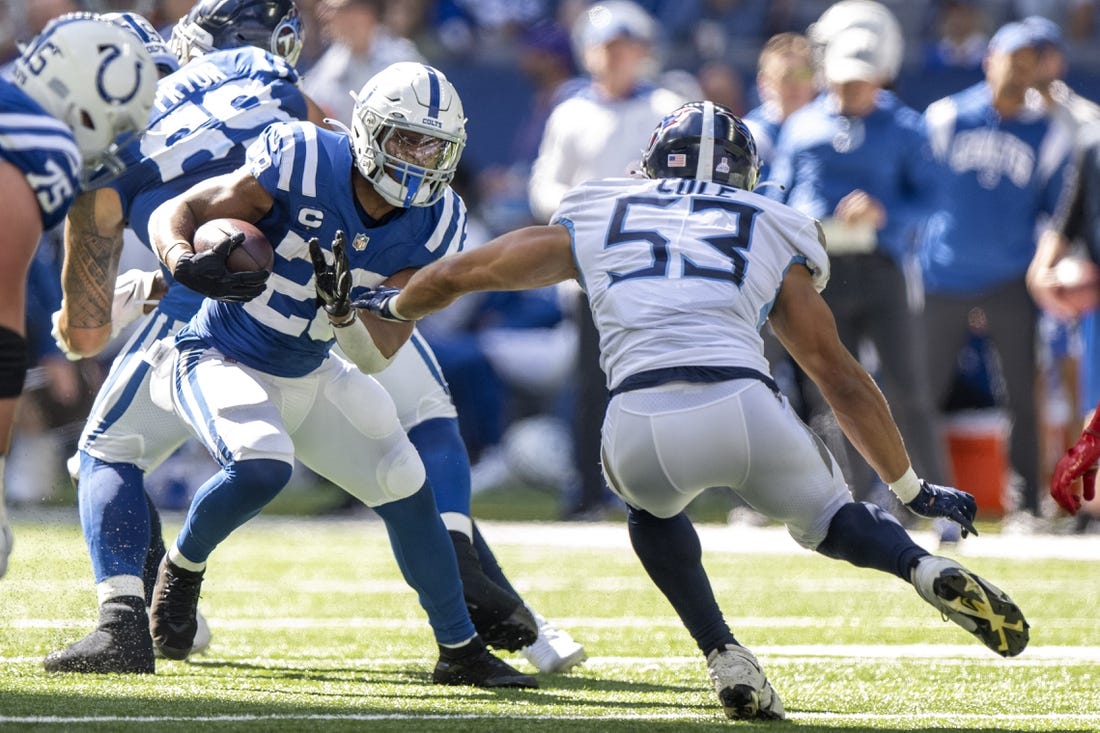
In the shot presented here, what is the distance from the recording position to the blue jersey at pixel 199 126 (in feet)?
16.2

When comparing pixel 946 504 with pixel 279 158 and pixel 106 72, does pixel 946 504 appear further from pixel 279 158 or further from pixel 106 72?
pixel 106 72

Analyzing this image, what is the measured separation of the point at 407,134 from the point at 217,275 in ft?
2.04

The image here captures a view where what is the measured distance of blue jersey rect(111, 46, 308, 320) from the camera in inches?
194

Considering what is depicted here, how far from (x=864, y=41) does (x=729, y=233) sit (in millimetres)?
4604

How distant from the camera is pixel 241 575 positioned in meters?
6.95

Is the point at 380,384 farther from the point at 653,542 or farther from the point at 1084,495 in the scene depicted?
the point at 1084,495

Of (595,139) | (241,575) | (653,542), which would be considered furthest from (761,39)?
(653,542)

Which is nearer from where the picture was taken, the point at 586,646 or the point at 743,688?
the point at 743,688

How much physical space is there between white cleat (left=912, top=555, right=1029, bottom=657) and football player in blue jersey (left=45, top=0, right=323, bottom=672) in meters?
1.68

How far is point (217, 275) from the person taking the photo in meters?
4.05

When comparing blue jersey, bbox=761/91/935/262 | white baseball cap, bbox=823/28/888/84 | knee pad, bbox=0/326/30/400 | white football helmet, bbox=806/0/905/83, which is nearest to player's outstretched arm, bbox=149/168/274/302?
knee pad, bbox=0/326/30/400

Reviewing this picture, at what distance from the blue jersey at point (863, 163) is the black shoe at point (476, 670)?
4200mm

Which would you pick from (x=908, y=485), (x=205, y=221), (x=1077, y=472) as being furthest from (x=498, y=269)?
(x=1077, y=472)

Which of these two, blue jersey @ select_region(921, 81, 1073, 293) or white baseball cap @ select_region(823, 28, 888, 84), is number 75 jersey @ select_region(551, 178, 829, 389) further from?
blue jersey @ select_region(921, 81, 1073, 293)
